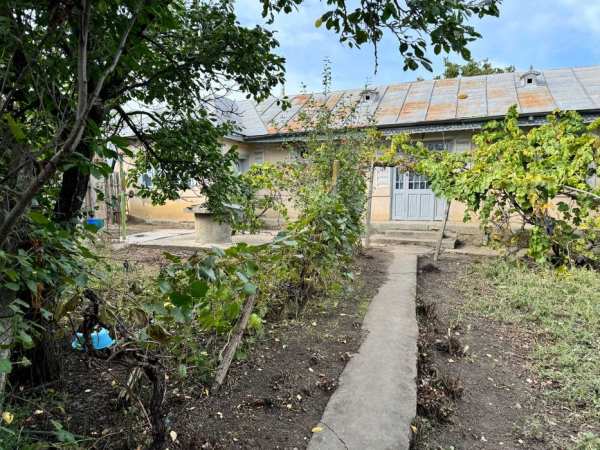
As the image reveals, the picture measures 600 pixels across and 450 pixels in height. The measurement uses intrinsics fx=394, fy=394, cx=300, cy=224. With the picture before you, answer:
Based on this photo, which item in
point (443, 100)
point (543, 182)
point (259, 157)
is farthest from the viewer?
point (259, 157)

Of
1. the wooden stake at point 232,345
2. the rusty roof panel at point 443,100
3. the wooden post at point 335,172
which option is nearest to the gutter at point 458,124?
the rusty roof panel at point 443,100

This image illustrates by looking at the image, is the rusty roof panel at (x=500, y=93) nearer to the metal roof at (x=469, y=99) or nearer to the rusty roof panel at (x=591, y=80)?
the metal roof at (x=469, y=99)

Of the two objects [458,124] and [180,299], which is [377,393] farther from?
[458,124]

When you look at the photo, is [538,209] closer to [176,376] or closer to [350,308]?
[350,308]

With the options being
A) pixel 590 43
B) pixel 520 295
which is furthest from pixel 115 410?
pixel 590 43

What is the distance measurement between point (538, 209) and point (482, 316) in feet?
9.72

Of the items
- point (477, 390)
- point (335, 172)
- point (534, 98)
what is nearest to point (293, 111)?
point (534, 98)

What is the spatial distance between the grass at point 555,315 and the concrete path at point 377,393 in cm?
111

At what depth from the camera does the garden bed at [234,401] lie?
1.97 m

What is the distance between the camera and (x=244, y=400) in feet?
7.78

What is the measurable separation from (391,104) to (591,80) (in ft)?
19.4

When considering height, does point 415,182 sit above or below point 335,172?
above

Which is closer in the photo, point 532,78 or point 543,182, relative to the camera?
point 543,182

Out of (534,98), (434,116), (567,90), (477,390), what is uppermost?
(567,90)
